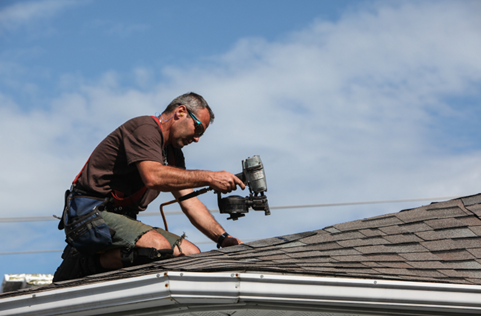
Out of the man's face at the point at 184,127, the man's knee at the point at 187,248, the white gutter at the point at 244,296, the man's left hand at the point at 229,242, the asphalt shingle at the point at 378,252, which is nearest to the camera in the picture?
the white gutter at the point at 244,296

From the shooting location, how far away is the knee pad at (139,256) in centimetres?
369

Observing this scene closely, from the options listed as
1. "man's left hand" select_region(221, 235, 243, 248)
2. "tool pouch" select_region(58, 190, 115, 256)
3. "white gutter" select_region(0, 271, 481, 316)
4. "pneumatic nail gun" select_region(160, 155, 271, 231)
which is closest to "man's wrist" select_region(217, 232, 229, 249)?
"man's left hand" select_region(221, 235, 243, 248)

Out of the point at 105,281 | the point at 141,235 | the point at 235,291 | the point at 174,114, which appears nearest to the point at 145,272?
the point at 105,281

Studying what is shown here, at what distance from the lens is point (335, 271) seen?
123 inches

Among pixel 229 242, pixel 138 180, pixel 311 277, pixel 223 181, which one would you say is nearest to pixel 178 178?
pixel 223 181

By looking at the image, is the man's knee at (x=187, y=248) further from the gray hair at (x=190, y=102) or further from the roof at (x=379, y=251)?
the gray hair at (x=190, y=102)

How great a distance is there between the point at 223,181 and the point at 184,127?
0.71 m

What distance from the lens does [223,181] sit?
3715mm

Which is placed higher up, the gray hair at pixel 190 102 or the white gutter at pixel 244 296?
the gray hair at pixel 190 102

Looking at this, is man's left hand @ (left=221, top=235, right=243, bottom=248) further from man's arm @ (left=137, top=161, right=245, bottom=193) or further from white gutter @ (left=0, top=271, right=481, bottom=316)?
white gutter @ (left=0, top=271, right=481, bottom=316)

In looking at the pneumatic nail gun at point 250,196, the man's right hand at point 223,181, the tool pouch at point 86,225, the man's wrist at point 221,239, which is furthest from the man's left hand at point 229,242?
the tool pouch at point 86,225

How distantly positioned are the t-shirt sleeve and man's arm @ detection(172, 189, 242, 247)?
1.06m

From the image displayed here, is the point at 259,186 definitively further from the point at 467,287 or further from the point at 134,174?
the point at 467,287

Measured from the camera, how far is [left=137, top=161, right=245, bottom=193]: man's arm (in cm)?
355
